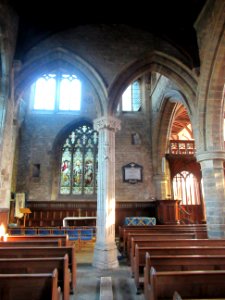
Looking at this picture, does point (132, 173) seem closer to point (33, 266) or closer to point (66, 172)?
point (66, 172)

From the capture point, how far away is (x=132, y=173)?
14.0 metres

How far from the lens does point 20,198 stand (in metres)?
12.8

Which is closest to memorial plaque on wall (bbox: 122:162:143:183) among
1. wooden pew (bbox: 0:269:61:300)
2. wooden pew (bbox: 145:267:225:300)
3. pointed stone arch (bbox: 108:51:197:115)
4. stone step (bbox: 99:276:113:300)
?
pointed stone arch (bbox: 108:51:197:115)

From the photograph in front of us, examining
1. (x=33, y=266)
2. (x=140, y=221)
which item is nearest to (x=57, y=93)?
(x=140, y=221)

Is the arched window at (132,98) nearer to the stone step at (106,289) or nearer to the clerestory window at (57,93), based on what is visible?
the clerestory window at (57,93)

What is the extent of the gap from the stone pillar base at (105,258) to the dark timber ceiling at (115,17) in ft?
20.6

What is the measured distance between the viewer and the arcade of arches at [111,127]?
6996mm

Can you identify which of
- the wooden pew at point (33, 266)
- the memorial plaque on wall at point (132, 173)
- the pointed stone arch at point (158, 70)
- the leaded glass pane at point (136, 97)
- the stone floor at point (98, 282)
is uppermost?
the leaded glass pane at point (136, 97)

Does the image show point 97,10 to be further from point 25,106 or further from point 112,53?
point 25,106

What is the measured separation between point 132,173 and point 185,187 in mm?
3463

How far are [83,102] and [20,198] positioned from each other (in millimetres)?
6797

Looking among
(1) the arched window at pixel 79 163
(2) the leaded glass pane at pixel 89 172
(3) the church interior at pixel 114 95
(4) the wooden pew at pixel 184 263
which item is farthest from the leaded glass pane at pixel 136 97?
(4) the wooden pew at pixel 184 263

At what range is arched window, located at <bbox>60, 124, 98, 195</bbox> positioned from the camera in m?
14.4

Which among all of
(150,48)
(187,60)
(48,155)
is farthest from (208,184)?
(48,155)
